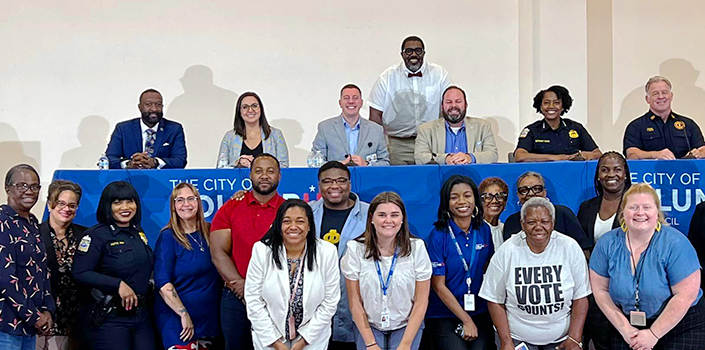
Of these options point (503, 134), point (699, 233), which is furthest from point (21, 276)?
point (503, 134)

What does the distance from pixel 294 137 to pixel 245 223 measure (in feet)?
11.3

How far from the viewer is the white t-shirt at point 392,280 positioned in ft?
13.0

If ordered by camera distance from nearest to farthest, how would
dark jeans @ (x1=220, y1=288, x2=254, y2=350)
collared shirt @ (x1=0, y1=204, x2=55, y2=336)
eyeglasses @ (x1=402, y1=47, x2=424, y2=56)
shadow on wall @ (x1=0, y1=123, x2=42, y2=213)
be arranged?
collared shirt @ (x1=0, y1=204, x2=55, y2=336), dark jeans @ (x1=220, y1=288, x2=254, y2=350), eyeglasses @ (x1=402, y1=47, x2=424, y2=56), shadow on wall @ (x1=0, y1=123, x2=42, y2=213)

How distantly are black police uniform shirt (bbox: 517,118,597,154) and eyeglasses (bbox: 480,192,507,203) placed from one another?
3.64 feet

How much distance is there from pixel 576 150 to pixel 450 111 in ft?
3.15

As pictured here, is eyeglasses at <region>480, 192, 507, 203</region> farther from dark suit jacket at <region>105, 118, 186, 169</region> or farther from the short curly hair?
dark suit jacket at <region>105, 118, 186, 169</region>

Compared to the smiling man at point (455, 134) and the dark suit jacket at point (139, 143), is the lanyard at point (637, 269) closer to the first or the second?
the smiling man at point (455, 134)

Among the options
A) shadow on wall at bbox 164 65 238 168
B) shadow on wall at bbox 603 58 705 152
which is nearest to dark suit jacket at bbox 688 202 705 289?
shadow on wall at bbox 603 58 705 152

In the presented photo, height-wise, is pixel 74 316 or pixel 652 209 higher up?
pixel 652 209

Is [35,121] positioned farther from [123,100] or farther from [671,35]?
[671,35]

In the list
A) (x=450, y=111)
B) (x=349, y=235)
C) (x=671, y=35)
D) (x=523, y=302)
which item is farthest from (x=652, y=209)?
(x=671, y=35)

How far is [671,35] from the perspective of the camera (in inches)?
301

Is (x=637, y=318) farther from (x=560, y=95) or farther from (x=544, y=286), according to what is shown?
(x=560, y=95)

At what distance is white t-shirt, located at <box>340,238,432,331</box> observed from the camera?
156 inches
